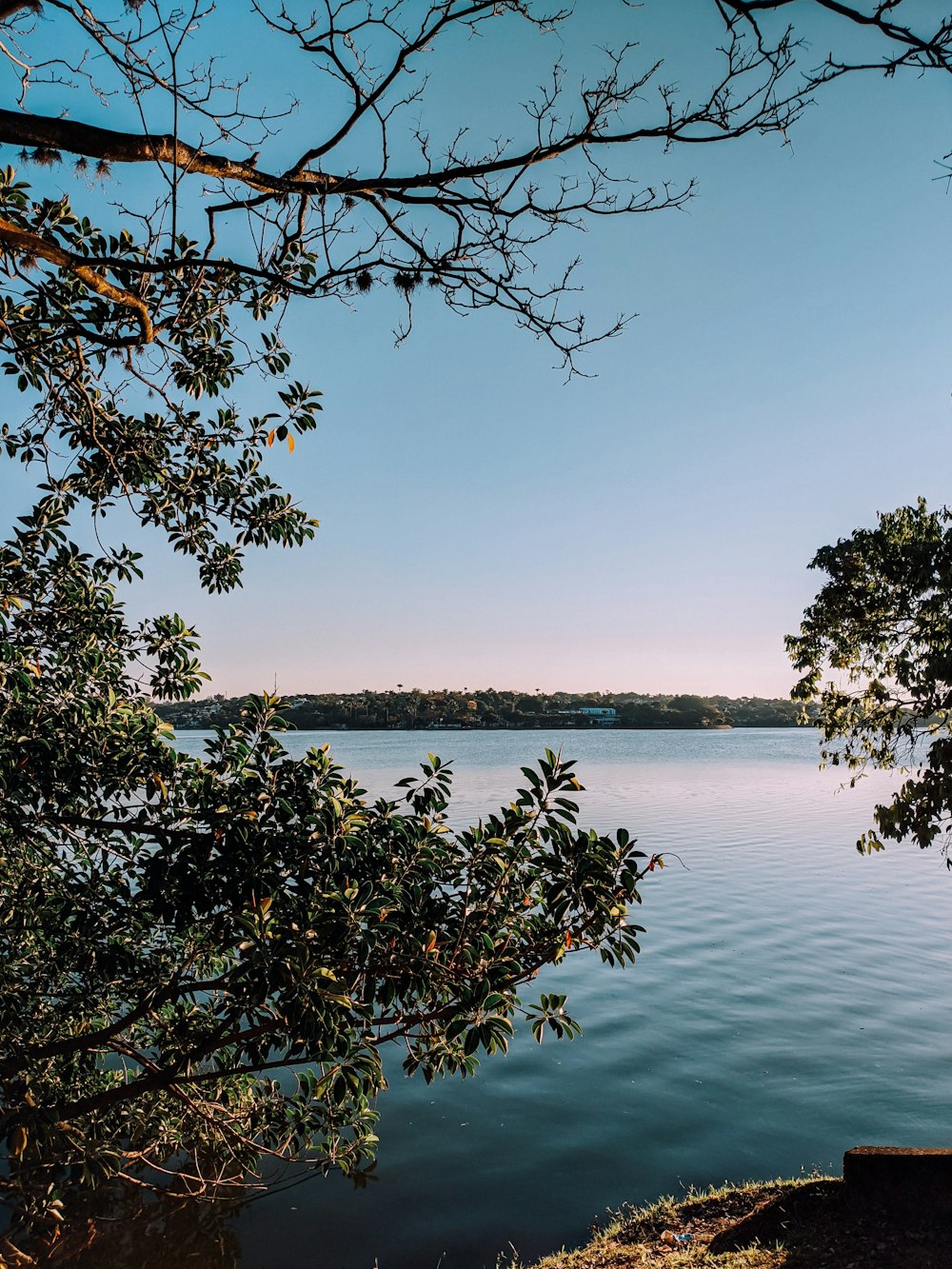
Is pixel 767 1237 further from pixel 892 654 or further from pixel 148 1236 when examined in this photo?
pixel 892 654

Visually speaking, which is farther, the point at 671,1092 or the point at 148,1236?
the point at 671,1092

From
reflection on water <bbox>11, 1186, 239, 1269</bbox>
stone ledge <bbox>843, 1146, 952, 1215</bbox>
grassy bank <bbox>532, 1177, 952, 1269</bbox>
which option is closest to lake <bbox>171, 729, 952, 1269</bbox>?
reflection on water <bbox>11, 1186, 239, 1269</bbox>

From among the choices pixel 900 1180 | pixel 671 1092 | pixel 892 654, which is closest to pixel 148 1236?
pixel 671 1092

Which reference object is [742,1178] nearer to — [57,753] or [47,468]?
[57,753]

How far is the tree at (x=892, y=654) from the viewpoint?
27.0 feet

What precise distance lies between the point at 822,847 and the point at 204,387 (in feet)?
74.4

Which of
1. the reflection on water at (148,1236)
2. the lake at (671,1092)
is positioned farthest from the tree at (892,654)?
the reflection on water at (148,1236)

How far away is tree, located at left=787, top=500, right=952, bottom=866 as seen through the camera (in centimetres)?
823

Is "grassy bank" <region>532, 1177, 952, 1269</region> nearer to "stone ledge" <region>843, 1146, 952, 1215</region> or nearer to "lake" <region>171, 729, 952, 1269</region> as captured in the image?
"stone ledge" <region>843, 1146, 952, 1215</region>

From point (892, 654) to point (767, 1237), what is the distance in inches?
284

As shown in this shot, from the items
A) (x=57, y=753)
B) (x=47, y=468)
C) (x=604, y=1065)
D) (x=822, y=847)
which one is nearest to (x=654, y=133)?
(x=47, y=468)

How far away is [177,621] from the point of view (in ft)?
17.2

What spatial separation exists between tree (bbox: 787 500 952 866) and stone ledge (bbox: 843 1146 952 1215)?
4063 millimetres

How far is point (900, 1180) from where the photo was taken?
4.45 m
